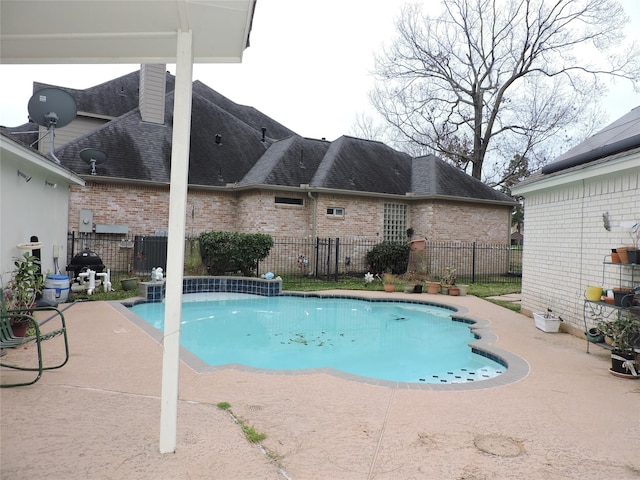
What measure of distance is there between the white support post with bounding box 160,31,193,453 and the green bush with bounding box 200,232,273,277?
35.6 ft

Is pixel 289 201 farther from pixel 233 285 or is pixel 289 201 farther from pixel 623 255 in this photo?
pixel 623 255

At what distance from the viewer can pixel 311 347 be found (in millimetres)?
7504

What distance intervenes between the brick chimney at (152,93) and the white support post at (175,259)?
53.4 ft

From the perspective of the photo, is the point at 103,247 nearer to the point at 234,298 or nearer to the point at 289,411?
the point at 234,298

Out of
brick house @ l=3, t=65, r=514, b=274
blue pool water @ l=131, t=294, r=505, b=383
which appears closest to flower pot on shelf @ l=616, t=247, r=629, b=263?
blue pool water @ l=131, t=294, r=505, b=383

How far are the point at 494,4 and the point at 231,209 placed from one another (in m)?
19.5

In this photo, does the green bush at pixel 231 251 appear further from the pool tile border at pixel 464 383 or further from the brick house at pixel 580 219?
the brick house at pixel 580 219

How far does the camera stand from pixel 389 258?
16328 mm

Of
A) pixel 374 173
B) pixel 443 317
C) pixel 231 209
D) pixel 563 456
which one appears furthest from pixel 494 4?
pixel 563 456

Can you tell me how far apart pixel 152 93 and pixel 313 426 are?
1717cm

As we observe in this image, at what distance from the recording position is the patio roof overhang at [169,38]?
9.16 feet

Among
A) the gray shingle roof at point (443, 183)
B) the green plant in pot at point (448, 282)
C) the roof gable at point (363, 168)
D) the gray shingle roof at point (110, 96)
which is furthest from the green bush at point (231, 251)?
the gray shingle roof at point (110, 96)

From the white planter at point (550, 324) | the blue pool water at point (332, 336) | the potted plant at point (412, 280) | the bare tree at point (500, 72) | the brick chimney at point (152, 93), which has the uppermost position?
the bare tree at point (500, 72)

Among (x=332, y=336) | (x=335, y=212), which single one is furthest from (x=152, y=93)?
(x=332, y=336)
